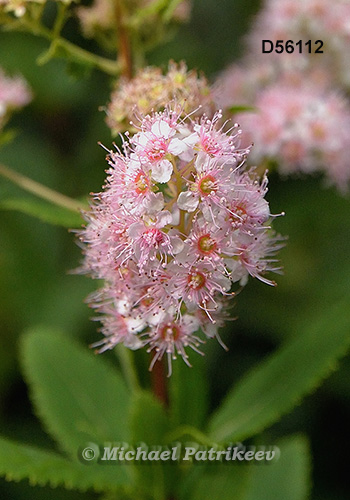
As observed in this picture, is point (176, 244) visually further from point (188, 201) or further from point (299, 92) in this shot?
point (299, 92)

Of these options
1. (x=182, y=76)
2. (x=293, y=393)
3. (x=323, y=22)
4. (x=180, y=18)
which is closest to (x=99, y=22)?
(x=180, y=18)

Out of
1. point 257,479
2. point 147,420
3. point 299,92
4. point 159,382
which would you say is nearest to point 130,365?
point 159,382

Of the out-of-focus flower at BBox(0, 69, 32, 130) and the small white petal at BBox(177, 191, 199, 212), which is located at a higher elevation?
the out-of-focus flower at BBox(0, 69, 32, 130)

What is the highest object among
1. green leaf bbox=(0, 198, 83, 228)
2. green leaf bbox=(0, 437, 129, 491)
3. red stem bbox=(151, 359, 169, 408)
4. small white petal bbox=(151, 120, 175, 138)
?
green leaf bbox=(0, 198, 83, 228)

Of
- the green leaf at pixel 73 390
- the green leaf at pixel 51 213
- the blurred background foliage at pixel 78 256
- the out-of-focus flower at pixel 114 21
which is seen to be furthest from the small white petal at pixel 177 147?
the blurred background foliage at pixel 78 256

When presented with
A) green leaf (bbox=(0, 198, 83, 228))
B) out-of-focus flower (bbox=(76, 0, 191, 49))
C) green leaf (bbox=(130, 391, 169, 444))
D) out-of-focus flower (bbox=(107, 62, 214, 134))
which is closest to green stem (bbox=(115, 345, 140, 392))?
green leaf (bbox=(130, 391, 169, 444))

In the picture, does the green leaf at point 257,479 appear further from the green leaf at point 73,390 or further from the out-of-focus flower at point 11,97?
the out-of-focus flower at point 11,97

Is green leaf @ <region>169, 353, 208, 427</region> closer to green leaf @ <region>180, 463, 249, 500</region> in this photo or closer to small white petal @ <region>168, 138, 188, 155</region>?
green leaf @ <region>180, 463, 249, 500</region>

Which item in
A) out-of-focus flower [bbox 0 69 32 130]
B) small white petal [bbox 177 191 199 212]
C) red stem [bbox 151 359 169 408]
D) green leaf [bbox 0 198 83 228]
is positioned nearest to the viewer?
small white petal [bbox 177 191 199 212]
